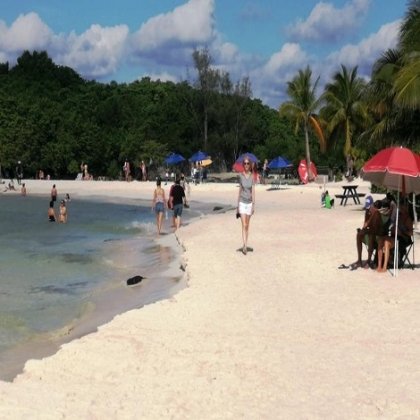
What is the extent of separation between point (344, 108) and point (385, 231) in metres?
30.7

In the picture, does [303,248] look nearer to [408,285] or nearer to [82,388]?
[408,285]

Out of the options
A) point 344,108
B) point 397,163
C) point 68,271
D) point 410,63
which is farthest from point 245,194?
point 344,108

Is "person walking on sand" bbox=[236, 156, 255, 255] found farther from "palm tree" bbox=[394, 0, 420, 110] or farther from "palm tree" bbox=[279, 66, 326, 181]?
"palm tree" bbox=[279, 66, 326, 181]

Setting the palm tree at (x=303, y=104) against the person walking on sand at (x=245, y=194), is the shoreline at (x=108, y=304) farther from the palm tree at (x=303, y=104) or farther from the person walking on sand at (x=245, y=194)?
the palm tree at (x=303, y=104)

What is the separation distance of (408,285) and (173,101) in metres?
52.7

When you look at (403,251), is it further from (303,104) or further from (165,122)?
(165,122)

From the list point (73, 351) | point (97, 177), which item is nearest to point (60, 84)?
point (97, 177)

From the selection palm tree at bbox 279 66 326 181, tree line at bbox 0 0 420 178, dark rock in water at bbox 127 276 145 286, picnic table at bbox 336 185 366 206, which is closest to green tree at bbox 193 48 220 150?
tree line at bbox 0 0 420 178

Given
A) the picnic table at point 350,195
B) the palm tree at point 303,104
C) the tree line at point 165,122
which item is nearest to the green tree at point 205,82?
the tree line at point 165,122

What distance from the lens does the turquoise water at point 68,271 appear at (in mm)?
8476

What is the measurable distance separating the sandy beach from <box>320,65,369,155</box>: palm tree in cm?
2972

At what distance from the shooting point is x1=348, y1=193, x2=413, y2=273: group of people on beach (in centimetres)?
984

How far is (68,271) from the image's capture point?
1244 centimetres

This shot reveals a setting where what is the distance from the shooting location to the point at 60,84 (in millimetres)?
68938
